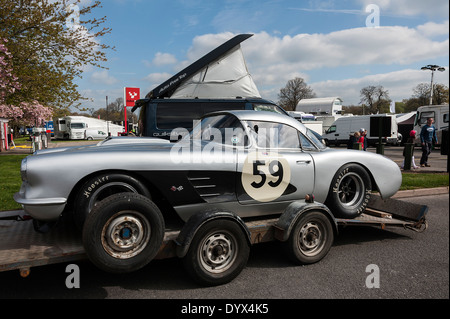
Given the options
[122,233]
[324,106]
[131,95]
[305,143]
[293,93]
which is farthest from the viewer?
[293,93]

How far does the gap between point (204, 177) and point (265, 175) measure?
2.33ft

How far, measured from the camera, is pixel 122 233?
288 centimetres

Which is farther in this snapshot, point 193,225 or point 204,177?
point 204,177

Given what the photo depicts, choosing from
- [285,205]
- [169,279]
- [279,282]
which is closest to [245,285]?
[279,282]

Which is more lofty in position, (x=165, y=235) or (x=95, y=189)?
(x=95, y=189)

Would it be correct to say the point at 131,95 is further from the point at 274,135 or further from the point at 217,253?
the point at 217,253

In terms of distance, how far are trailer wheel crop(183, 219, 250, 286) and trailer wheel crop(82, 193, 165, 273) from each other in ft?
1.15

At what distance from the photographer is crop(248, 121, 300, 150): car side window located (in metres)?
3.91

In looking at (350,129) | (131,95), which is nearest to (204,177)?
(131,95)

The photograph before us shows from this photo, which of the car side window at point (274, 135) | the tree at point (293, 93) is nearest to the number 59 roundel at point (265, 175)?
the car side window at point (274, 135)

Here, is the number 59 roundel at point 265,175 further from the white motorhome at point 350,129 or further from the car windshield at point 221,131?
the white motorhome at point 350,129

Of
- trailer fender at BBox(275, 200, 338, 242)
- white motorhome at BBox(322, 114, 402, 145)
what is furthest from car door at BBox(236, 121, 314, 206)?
white motorhome at BBox(322, 114, 402, 145)

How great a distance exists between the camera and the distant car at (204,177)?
294 cm

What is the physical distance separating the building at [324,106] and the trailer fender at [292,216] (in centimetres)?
3854
